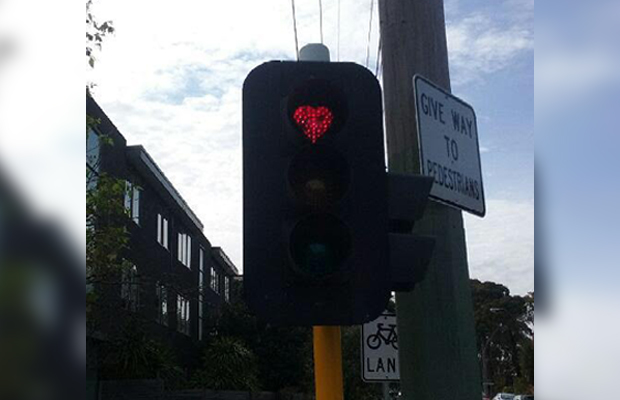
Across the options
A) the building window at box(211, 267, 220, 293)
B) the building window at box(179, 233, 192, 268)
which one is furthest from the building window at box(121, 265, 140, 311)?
the building window at box(211, 267, 220, 293)

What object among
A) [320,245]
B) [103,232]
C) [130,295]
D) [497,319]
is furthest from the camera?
[497,319]

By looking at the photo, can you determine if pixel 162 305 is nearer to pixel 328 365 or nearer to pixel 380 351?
pixel 380 351

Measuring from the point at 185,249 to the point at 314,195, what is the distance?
34.1m

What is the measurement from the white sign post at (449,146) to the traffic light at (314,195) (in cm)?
39

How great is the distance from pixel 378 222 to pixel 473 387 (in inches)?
41.4

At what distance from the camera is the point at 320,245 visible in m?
4.10

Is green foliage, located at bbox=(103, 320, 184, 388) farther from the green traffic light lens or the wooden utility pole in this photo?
the green traffic light lens

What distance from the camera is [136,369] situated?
22.9 m

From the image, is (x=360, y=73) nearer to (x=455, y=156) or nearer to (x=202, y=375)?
(x=455, y=156)

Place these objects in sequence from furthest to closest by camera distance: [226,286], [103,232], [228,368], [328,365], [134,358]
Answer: [226,286] < [228,368] < [134,358] < [103,232] < [328,365]

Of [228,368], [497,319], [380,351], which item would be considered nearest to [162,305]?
[228,368]

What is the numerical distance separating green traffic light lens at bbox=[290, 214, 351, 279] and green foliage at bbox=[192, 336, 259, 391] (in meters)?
25.7

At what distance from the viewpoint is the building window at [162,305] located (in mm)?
29678

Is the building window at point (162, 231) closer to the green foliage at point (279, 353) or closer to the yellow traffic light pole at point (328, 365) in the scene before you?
the green foliage at point (279, 353)
